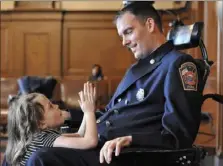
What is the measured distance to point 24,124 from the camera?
1.73m

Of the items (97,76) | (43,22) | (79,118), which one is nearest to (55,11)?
(43,22)

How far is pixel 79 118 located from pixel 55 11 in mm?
4552

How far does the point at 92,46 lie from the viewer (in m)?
6.32

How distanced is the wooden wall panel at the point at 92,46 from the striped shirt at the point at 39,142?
457 centimetres

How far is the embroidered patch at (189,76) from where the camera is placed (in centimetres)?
158

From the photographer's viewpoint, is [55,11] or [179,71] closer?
[179,71]

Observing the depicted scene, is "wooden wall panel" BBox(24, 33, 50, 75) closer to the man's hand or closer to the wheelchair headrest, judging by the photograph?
the wheelchair headrest

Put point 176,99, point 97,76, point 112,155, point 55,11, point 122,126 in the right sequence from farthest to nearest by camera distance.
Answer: point 55,11 < point 97,76 < point 122,126 < point 176,99 < point 112,155

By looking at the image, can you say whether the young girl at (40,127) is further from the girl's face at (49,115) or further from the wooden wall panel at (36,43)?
the wooden wall panel at (36,43)

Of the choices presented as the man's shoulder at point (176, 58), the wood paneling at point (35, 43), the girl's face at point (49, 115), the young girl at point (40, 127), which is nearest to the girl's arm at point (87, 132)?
the young girl at point (40, 127)

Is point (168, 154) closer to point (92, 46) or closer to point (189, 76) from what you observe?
point (189, 76)

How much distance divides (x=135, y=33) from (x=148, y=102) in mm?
328

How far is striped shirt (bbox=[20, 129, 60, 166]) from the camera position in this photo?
5.44 ft

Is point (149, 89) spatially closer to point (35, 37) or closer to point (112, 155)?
point (112, 155)
